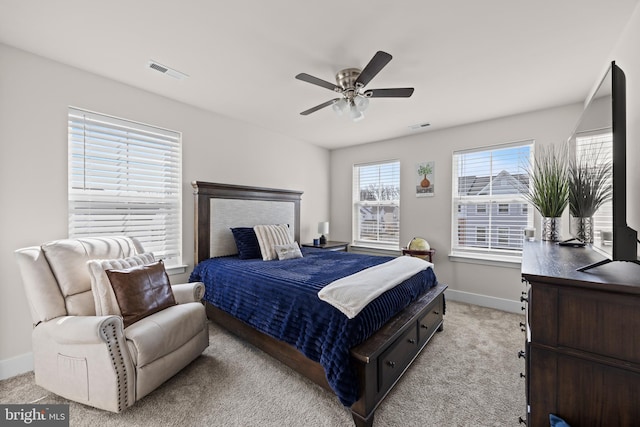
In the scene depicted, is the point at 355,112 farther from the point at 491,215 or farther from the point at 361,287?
the point at 491,215

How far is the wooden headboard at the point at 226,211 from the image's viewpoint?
3.27 meters

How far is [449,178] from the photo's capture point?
13.0 ft

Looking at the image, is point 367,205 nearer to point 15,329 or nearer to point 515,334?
point 515,334

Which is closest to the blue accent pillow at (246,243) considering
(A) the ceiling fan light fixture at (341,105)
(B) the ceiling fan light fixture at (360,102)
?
(A) the ceiling fan light fixture at (341,105)

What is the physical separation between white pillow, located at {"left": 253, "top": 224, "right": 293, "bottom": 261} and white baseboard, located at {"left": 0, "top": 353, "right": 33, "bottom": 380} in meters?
2.10

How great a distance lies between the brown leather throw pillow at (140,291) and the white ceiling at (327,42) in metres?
1.74

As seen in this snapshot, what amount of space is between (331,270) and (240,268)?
0.93 meters

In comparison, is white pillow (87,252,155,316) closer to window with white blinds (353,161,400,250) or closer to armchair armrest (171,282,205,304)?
armchair armrest (171,282,205,304)

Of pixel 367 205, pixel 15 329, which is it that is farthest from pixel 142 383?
pixel 367 205

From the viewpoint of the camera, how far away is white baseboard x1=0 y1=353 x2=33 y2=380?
207cm

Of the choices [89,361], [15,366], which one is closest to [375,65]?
[89,361]

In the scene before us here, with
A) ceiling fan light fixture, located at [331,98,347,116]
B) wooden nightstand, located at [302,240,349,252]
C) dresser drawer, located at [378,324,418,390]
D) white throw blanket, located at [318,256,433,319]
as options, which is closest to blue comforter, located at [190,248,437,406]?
white throw blanket, located at [318,256,433,319]

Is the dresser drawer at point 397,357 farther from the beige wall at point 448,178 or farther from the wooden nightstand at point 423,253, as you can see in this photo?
the beige wall at point 448,178

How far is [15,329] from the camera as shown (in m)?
2.15
